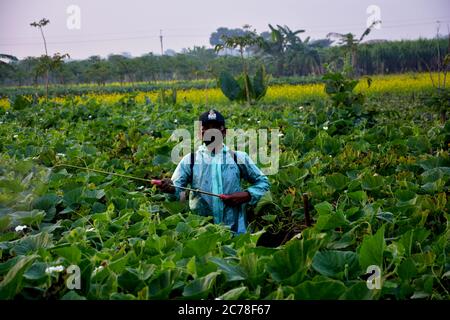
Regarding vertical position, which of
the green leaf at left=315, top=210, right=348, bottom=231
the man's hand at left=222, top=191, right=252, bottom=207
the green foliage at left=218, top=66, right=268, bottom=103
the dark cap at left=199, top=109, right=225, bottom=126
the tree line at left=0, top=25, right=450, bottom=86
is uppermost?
the tree line at left=0, top=25, right=450, bottom=86

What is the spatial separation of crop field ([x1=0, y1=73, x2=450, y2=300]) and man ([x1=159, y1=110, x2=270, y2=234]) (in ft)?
0.37

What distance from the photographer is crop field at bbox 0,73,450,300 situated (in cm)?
163

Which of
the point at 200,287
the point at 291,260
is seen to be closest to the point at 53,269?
the point at 200,287

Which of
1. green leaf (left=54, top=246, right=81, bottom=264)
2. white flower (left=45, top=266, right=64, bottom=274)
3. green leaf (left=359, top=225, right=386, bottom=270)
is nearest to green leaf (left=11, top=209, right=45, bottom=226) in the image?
green leaf (left=54, top=246, right=81, bottom=264)

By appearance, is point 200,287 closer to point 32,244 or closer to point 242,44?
point 32,244

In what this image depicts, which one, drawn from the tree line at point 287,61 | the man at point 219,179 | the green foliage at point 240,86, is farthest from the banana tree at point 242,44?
the tree line at point 287,61

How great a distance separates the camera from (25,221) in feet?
7.91

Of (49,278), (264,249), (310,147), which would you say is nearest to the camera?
(49,278)

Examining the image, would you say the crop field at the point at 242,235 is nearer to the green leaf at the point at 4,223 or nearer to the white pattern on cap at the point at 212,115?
the green leaf at the point at 4,223

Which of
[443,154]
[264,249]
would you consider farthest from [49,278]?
[443,154]

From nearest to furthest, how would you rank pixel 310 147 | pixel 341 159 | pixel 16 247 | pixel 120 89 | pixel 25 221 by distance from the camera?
pixel 16 247, pixel 25 221, pixel 341 159, pixel 310 147, pixel 120 89

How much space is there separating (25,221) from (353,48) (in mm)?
11450

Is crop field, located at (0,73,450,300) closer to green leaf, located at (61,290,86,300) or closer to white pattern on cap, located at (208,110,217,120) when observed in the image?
green leaf, located at (61,290,86,300)

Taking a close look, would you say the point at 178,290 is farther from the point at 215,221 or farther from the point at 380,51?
the point at 380,51
